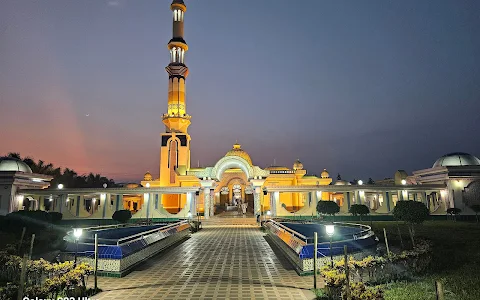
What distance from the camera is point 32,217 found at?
68.2 ft

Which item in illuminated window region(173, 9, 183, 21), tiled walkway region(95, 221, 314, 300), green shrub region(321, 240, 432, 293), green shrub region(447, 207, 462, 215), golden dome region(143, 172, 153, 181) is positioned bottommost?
tiled walkway region(95, 221, 314, 300)

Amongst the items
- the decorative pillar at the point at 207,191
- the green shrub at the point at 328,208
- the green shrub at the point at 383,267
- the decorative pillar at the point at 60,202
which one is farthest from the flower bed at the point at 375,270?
the decorative pillar at the point at 60,202

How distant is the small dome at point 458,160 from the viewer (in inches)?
1081

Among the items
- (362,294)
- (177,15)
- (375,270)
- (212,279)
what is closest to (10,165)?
(212,279)

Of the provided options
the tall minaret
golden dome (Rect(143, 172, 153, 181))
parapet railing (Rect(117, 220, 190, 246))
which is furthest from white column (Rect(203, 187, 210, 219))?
golden dome (Rect(143, 172, 153, 181))

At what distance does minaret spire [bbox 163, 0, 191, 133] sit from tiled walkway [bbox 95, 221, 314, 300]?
3176 cm

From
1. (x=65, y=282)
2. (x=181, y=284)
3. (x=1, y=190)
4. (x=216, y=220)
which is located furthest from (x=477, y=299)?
(x=1, y=190)

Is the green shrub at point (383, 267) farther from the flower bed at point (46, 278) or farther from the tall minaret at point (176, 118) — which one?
the tall minaret at point (176, 118)

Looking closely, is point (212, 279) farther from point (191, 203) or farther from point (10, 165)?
point (10, 165)

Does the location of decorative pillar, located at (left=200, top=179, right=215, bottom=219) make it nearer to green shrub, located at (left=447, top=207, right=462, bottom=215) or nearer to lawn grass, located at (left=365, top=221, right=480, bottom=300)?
lawn grass, located at (left=365, top=221, right=480, bottom=300)

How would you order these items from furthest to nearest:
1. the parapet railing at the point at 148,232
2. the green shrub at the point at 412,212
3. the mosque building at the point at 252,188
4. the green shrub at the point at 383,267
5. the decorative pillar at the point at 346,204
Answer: the decorative pillar at the point at 346,204 → the mosque building at the point at 252,188 → the green shrub at the point at 412,212 → the parapet railing at the point at 148,232 → the green shrub at the point at 383,267

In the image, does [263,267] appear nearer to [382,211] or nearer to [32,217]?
[32,217]

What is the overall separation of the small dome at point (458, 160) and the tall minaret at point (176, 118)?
28.8m

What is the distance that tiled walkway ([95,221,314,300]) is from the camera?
6.70 metres
